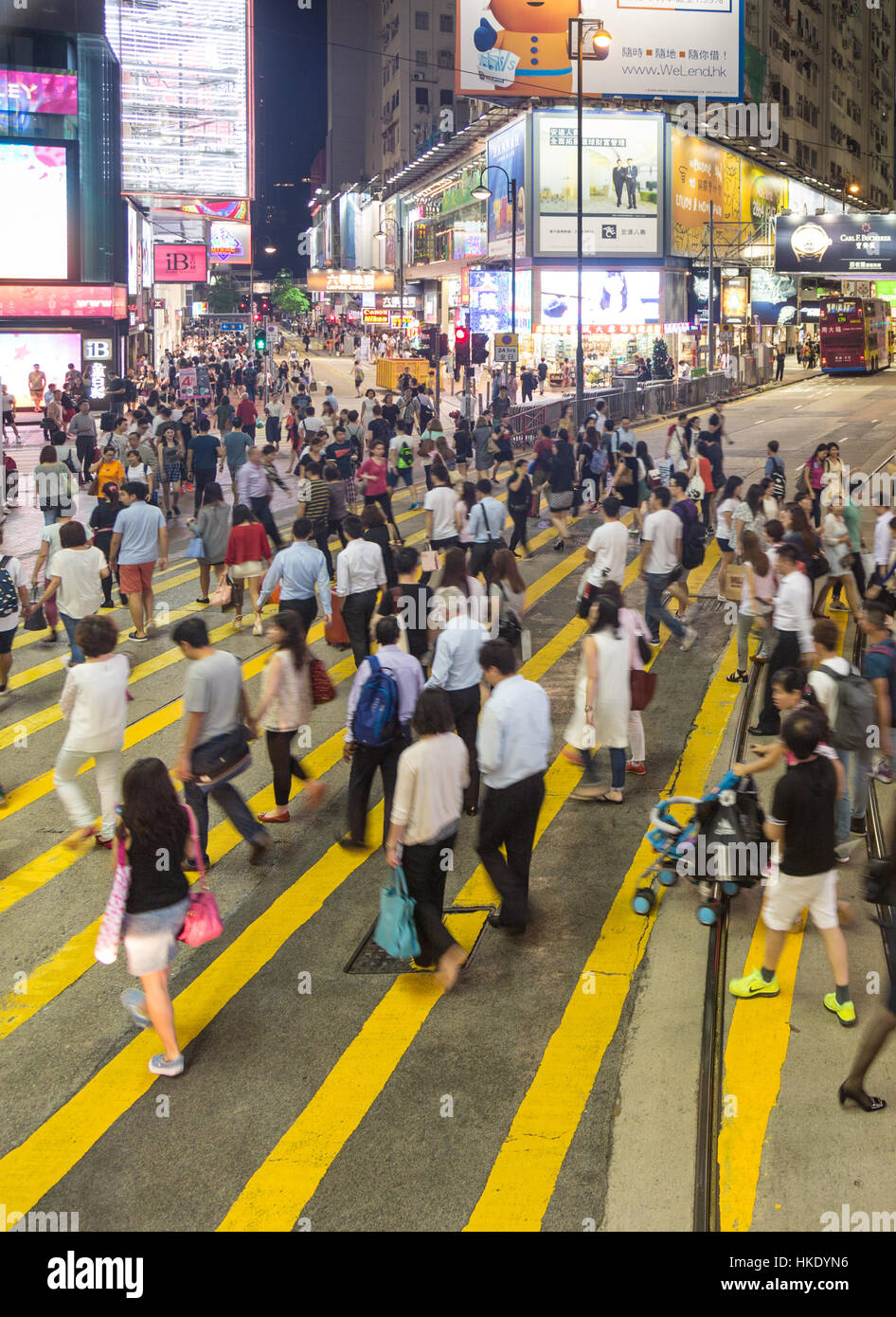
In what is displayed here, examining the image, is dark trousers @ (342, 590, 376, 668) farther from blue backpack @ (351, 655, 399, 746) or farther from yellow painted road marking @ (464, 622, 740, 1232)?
yellow painted road marking @ (464, 622, 740, 1232)

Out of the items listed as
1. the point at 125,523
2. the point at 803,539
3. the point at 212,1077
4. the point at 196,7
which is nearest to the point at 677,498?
the point at 803,539

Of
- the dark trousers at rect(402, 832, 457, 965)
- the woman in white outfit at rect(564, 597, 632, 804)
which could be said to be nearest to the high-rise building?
the woman in white outfit at rect(564, 597, 632, 804)

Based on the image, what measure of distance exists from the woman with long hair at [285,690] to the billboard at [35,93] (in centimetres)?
4251

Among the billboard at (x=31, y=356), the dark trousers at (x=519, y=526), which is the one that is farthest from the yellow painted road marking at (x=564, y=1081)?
the billboard at (x=31, y=356)

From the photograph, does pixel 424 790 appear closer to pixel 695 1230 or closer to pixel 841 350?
pixel 695 1230

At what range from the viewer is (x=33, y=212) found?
4603 centimetres

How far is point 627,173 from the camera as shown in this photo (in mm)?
58000

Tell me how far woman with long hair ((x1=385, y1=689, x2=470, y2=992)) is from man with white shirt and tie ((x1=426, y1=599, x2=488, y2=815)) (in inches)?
68.9

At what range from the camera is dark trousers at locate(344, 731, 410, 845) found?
29.1ft

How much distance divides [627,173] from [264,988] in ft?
184

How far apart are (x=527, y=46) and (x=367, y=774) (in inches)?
2331

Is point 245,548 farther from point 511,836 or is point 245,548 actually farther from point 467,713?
point 511,836

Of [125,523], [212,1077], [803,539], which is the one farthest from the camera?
[125,523]

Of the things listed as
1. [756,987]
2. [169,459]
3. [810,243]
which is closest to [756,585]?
[756,987]
